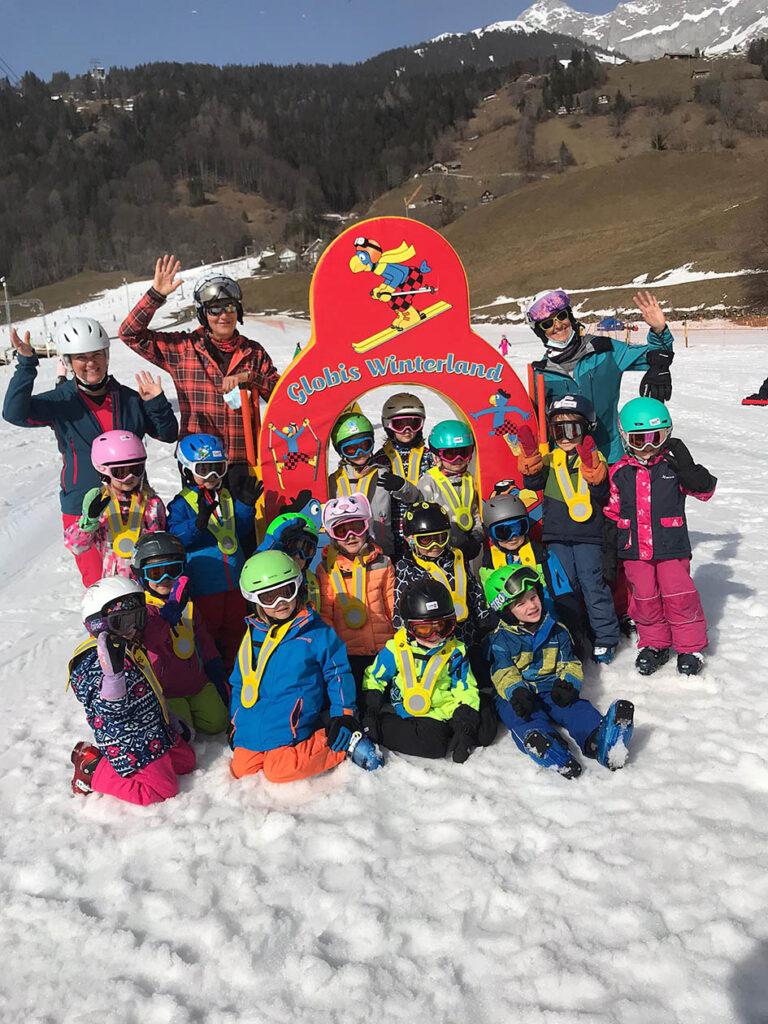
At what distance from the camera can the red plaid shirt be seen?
16.9 ft

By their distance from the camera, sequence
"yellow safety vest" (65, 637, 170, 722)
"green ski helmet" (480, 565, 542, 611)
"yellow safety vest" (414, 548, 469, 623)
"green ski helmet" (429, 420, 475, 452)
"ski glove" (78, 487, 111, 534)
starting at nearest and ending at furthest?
"yellow safety vest" (65, 637, 170, 722)
"green ski helmet" (480, 565, 542, 611)
"ski glove" (78, 487, 111, 534)
"yellow safety vest" (414, 548, 469, 623)
"green ski helmet" (429, 420, 475, 452)

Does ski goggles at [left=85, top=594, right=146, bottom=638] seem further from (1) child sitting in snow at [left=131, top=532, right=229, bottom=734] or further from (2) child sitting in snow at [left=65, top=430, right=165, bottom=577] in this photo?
(2) child sitting in snow at [left=65, top=430, right=165, bottom=577]

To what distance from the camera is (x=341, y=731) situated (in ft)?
12.8

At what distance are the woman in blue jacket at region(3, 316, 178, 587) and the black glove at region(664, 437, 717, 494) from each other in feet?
11.5

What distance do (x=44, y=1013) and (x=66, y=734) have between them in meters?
2.15

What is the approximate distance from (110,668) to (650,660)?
3.39 meters

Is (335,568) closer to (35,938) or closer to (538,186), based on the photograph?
(35,938)

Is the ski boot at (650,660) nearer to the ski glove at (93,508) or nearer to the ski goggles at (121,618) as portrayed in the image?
the ski goggles at (121,618)

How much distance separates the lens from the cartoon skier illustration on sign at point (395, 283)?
17.7ft

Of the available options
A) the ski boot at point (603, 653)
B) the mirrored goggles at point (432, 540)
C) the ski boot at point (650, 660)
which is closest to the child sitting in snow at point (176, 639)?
the mirrored goggles at point (432, 540)

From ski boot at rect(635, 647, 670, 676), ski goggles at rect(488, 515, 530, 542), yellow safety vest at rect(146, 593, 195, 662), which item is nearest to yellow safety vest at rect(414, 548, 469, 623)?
ski goggles at rect(488, 515, 530, 542)

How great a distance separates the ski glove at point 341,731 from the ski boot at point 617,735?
1341 mm

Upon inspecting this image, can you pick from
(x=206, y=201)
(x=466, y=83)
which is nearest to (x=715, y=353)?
(x=206, y=201)

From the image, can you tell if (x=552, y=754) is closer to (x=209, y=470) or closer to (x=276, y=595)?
(x=276, y=595)
